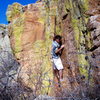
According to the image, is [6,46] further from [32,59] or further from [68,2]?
[68,2]

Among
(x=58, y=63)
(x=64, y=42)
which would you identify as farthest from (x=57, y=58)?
(x=64, y=42)

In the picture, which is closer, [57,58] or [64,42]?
[57,58]

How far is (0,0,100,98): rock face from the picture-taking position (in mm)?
3373

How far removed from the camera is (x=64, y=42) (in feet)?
17.5

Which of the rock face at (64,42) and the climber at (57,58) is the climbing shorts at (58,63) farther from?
the rock face at (64,42)

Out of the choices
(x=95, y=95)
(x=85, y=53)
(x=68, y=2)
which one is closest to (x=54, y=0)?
(x=68, y=2)

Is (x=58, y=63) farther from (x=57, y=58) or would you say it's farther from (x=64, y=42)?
(x=64, y=42)

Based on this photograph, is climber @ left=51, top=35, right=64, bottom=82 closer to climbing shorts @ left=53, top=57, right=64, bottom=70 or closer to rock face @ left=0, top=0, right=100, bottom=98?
climbing shorts @ left=53, top=57, right=64, bottom=70

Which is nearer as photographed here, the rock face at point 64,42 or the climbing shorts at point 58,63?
the rock face at point 64,42

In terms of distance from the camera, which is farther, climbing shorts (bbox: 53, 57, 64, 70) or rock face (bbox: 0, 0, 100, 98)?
climbing shorts (bbox: 53, 57, 64, 70)

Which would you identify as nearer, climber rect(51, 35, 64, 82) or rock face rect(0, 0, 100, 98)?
rock face rect(0, 0, 100, 98)

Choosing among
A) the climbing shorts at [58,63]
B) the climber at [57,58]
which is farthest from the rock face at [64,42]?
the climbing shorts at [58,63]

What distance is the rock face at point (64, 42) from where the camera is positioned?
3.37 meters

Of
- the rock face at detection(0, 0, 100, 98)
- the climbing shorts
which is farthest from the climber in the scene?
the rock face at detection(0, 0, 100, 98)
